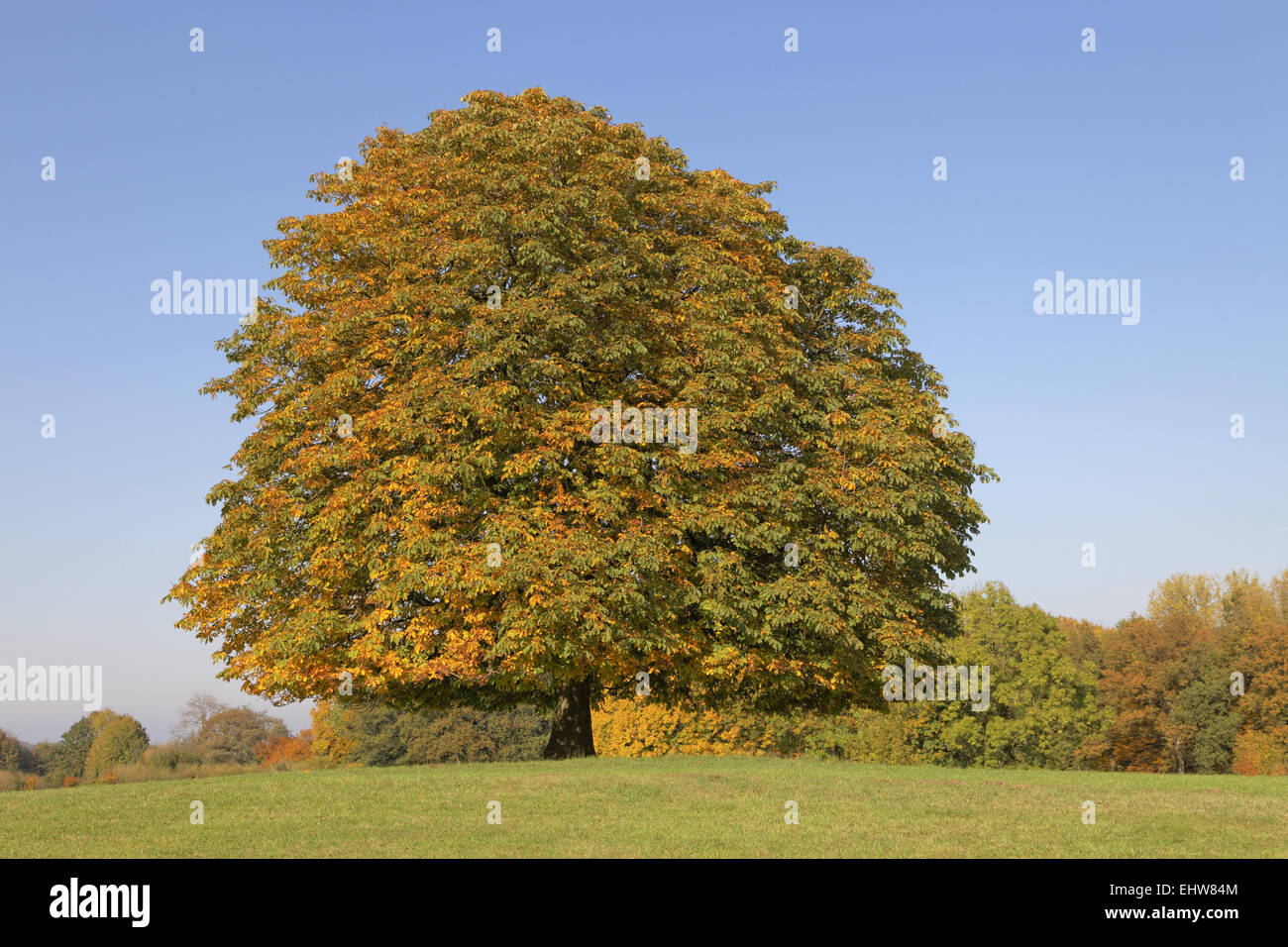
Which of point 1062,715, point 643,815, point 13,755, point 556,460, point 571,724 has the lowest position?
point 13,755

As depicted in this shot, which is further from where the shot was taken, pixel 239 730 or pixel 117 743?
pixel 239 730

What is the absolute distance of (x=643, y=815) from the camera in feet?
55.4

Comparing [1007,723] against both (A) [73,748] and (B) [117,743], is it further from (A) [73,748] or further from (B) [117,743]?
(A) [73,748]

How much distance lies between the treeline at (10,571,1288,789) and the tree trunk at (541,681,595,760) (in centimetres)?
3847

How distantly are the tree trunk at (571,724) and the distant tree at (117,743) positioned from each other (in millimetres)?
52224

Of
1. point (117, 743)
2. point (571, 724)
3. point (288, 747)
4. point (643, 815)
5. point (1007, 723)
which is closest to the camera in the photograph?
point (643, 815)

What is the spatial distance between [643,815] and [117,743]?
66789mm

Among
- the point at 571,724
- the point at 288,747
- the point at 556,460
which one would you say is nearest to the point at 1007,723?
the point at 571,724

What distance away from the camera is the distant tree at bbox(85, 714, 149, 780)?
68.9 metres

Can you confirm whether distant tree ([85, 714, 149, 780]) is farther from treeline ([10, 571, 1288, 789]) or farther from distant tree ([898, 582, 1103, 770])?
distant tree ([898, 582, 1103, 770])

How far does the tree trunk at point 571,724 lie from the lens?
27483mm

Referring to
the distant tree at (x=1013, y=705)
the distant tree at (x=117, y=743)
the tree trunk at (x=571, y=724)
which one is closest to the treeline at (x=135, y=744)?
the distant tree at (x=117, y=743)
